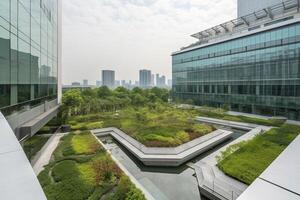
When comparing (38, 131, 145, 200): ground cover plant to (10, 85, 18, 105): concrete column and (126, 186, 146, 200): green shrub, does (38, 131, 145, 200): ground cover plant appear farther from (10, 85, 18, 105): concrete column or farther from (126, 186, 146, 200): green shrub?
(10, 85, 18, 105): concrete column

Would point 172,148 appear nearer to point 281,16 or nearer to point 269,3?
point 281,16

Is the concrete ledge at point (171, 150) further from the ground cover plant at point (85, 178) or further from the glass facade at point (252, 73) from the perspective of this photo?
the glass facade at point (252, 73)

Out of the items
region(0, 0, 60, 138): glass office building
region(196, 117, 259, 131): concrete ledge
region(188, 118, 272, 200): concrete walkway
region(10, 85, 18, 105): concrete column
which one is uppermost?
region(0, 0, 60, 138): glass office building

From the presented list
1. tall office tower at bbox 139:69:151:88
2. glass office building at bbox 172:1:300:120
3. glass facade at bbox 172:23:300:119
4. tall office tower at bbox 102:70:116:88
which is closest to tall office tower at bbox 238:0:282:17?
glass office building at bbox 172:1:300:120

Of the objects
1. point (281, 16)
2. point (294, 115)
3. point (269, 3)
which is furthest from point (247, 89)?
point (269, 3)

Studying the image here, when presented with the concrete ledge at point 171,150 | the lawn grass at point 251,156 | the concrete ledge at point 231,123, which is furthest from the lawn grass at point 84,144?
the concrete ledge at point 231,123

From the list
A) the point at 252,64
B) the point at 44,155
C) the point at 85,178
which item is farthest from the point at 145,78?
the point at 85,178
